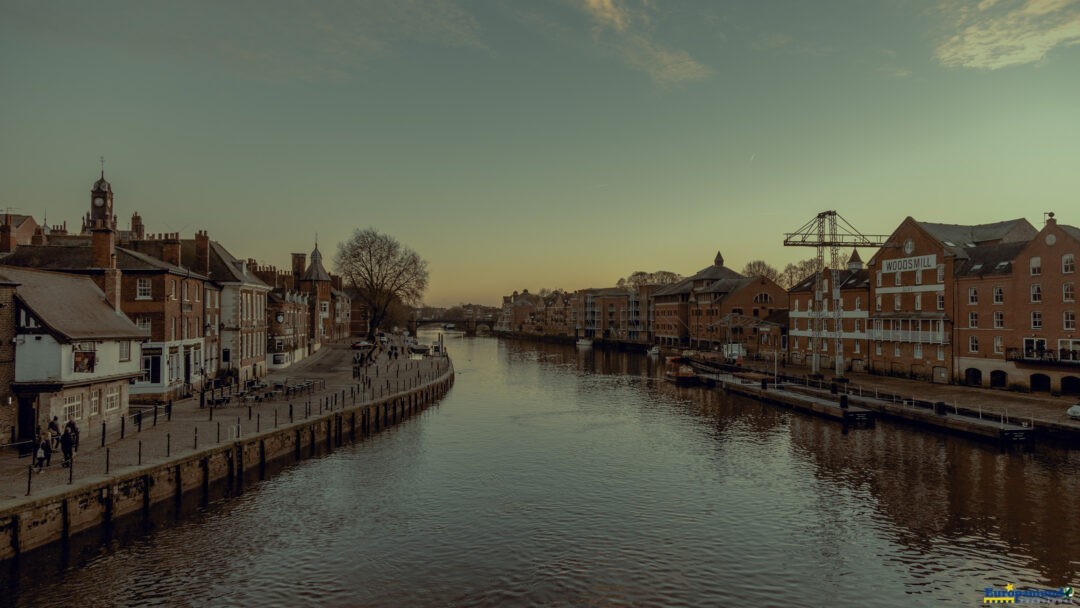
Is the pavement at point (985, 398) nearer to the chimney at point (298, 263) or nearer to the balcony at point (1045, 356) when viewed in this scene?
the balcony at point (1045, 356)

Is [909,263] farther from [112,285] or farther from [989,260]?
[112,285]

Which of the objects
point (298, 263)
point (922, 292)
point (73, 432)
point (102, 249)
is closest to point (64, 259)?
point (102, 249)

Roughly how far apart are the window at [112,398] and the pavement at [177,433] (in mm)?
1288

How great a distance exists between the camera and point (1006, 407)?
44719mm

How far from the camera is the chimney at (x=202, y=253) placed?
49.8 meters

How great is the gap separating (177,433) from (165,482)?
251 inches

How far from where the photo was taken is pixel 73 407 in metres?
28.4

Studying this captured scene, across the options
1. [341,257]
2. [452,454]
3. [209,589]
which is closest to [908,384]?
[452,454]

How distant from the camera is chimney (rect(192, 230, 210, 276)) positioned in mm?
49812

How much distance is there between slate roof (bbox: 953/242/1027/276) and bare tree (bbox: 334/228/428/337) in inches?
3043

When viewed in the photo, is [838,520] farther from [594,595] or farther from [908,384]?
[908,384]

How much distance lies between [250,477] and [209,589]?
478 inches

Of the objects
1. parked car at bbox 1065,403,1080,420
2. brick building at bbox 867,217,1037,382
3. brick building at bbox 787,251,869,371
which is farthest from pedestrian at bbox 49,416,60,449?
brick building at bbox 867,217,1037,382

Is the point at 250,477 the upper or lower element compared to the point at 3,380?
lower
